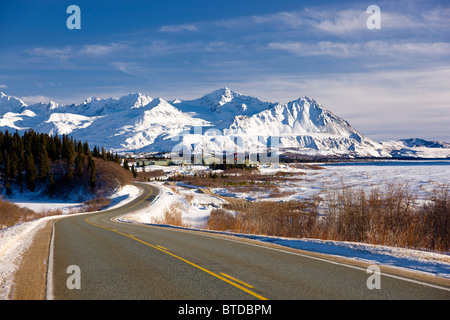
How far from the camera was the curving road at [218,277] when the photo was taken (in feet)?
21.6

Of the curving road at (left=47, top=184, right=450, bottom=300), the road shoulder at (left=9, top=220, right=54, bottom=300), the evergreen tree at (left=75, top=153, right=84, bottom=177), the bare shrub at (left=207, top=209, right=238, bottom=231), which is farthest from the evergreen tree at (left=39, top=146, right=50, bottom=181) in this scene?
the curving road at (left=47, top=184, right=450, bottom=300)

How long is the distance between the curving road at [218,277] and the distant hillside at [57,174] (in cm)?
6872

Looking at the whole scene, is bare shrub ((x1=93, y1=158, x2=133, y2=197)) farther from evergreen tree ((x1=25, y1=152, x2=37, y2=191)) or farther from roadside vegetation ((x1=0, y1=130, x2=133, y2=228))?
evergreen tree ((x1=25, y1=152, x2=37, y2=191))

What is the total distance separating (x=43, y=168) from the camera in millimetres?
77625

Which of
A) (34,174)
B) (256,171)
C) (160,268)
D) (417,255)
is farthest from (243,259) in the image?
(256,171)

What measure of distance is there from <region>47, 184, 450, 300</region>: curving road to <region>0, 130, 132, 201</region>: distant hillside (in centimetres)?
6872

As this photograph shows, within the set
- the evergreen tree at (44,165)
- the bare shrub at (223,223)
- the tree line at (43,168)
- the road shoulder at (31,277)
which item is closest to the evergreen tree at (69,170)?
the tree line at (43,168)

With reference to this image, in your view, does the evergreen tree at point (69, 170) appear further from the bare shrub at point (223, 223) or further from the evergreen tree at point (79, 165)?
the bare shrub at point (223, 223)

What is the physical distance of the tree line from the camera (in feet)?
251

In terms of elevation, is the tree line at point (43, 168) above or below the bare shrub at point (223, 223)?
above

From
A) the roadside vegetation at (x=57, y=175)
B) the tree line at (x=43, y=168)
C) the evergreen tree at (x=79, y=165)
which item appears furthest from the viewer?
the evergreen tree at (x=79, y=165)
